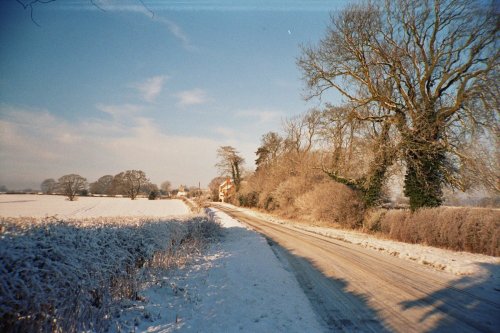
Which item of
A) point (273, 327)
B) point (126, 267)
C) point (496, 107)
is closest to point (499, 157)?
point (496, 107)

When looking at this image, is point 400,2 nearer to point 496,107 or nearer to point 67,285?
point 496,107

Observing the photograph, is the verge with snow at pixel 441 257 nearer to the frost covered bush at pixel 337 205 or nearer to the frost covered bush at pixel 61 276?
the frost covered bush at pixel 337 205

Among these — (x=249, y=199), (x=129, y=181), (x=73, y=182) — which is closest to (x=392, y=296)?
(x=249, y=199)

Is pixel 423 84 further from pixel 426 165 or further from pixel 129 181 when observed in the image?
pixel 129 181

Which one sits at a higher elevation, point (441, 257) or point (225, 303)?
point (441, 257)

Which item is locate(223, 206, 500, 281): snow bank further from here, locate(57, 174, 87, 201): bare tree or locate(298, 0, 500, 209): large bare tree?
locate(57, 174, 87, 201): bare tree

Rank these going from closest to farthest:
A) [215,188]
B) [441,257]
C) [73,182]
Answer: [441,257]
[73,182]
[215,188]

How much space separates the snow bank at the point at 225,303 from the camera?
4812 mm

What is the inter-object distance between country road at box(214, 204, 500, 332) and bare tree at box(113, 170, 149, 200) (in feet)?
255

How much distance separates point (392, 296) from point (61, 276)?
22.2 feet

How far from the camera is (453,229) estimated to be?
1159 centimetres

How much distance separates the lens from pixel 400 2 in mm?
15961

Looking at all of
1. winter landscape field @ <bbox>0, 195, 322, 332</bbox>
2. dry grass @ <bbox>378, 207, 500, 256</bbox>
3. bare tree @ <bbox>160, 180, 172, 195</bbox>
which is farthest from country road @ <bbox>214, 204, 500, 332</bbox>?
bare tree @ <bbox>160, 180, 172, 195</bbox>

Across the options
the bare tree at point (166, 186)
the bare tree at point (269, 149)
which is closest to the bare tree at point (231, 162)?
the bare tree at point (269, 149)
